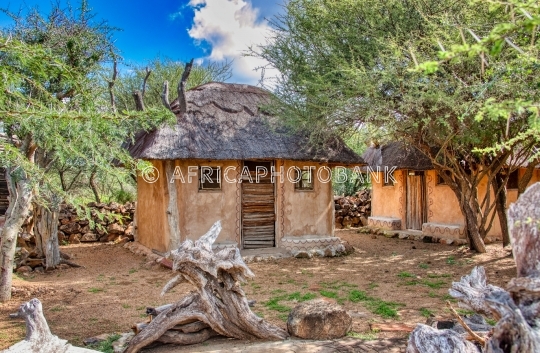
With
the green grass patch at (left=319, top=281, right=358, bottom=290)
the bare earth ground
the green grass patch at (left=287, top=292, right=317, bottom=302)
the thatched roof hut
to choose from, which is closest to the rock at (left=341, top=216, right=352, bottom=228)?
the bare earth ground

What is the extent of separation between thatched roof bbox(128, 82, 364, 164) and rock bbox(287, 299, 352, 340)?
531 centimetres

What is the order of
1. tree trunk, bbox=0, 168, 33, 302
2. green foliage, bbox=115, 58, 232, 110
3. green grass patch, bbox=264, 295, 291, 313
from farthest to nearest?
green foliage, bbox=115, 58, 232, 110, tree trunk, bbox=0, 168, 33, 302, green grass patch, bbox=264, 295, 291, 313

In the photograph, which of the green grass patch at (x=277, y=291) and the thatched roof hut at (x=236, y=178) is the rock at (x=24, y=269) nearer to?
the thatched roof hut at (x=236, y=178)

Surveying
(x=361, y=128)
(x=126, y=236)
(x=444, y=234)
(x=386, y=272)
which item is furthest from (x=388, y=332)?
(x=126, y=236)

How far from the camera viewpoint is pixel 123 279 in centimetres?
817

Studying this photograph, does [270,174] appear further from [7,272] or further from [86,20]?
[7,272]

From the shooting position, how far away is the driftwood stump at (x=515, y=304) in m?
2.71

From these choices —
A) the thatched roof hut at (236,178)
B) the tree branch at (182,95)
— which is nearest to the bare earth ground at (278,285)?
the thatched roof hut at (236,178)

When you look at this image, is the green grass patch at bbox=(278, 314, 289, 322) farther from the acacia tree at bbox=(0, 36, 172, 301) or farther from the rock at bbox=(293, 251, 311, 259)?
the rock at bbox=(293, 251, 311, 259)

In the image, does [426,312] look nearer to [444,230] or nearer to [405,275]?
[405,275]

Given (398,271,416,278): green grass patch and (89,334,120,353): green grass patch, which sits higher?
(398,271,416,278): green grass patch

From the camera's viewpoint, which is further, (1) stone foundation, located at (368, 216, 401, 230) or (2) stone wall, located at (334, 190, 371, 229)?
(2) stone wall, located at (334, 190, 371, 229)

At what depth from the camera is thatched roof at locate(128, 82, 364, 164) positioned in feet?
31.2

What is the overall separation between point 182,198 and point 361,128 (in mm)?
4323
